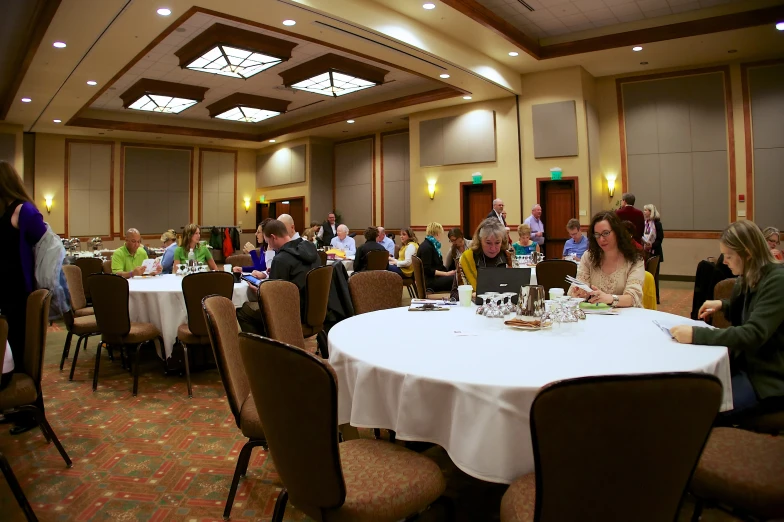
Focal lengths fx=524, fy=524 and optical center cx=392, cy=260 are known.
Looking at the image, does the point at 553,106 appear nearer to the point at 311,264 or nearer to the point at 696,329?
the point at 311,264

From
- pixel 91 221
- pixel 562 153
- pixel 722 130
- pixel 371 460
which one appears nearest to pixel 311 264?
pixel 371 460

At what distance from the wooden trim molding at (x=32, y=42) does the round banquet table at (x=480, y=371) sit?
248 inches

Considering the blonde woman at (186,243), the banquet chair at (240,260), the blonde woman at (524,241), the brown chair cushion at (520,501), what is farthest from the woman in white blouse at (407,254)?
the brown chair cushion at (520,501)

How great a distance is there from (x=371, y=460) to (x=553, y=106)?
9.73 m

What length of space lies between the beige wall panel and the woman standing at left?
911 cm

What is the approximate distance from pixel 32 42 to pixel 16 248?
5663mm

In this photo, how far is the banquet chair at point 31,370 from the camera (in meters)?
2.69

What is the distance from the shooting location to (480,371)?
1790mm

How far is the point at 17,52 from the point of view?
8.37 m

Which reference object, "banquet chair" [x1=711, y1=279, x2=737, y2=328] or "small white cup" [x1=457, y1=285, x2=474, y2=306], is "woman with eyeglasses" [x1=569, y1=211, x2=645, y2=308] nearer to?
"banquet chair" [x1=711, y1=279, x2=737, y2=328]

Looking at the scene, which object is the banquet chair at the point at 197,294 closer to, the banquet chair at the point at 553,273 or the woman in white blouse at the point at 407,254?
the banquet chair at the point at 553,273

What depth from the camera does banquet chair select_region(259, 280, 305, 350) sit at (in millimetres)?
3062

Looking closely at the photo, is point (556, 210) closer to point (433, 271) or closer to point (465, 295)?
point (433, 271)

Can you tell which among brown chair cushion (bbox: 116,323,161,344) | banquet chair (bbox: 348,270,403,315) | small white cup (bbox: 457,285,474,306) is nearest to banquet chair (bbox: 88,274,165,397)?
brown chair cushion (bbox: 116,323,161,344)
